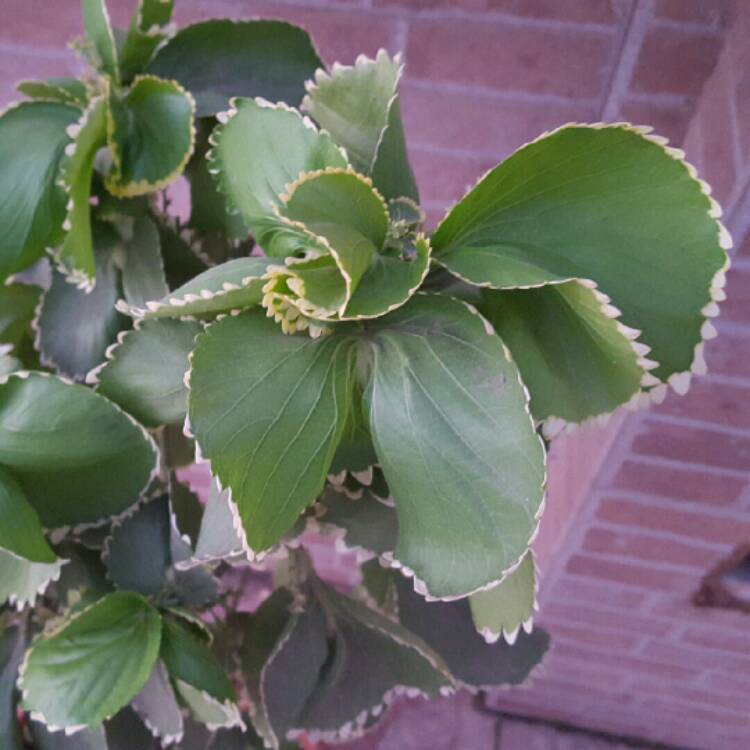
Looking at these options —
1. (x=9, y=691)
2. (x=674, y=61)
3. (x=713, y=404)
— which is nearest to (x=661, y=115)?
(x=674, y=61)

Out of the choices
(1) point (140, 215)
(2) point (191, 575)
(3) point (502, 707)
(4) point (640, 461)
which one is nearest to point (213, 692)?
(2) point (191, 575)

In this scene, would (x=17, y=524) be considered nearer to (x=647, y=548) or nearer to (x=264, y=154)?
(x=264, y=154)

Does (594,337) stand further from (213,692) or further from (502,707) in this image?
(502,707)

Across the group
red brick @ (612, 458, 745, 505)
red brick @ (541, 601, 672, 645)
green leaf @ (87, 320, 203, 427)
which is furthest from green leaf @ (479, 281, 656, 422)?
red brick @ (541, 601, 672, 645)

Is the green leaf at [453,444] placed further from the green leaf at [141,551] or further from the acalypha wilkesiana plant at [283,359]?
the green leaf at [141,551]

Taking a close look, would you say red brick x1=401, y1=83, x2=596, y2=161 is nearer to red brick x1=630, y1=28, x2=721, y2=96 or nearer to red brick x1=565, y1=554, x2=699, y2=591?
red brick x1=630, y1=28, x2=721, y2=96
